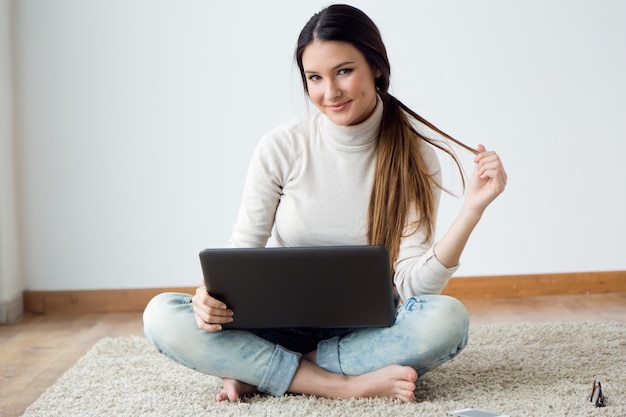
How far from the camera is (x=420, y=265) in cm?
198

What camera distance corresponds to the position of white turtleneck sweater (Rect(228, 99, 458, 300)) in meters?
2.06

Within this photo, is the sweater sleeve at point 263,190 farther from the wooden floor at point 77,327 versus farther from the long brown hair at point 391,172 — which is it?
the wooden floor at point 77,327

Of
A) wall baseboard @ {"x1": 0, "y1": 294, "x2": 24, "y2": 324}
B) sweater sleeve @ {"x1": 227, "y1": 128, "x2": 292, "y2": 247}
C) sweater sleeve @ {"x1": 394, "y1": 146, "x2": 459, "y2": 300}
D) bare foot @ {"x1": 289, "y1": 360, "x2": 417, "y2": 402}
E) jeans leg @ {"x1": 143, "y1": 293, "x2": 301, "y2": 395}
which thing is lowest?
wall baseboard @ {"x1": 0, "y1": 294, "x2": 24, "y2": 324}

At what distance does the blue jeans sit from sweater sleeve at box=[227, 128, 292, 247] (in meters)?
0.22

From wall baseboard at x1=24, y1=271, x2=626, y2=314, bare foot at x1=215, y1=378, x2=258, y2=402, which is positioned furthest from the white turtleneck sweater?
wall baseboard at x1=24, y1=271, x2=626, y2=314

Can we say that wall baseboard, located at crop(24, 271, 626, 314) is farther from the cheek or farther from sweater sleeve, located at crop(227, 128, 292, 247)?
the cheek

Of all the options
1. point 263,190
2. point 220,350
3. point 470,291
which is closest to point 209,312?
point 220,350

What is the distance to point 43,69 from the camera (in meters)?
3.20

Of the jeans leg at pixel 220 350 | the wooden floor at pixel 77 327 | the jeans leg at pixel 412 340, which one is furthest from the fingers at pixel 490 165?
the wooden floor at pixel 77 327

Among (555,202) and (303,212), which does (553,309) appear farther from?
(303,212)

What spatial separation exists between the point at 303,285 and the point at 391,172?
16.0 inches

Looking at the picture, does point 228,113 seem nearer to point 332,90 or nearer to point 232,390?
point 332,90

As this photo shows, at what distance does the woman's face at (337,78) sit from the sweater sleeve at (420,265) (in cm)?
22

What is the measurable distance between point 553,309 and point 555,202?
0.46 m
